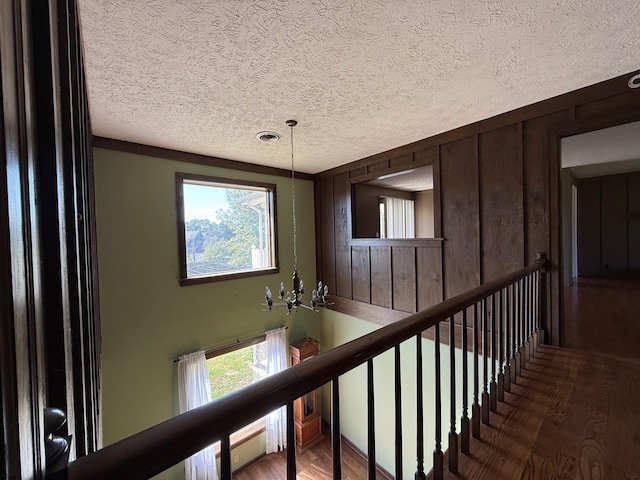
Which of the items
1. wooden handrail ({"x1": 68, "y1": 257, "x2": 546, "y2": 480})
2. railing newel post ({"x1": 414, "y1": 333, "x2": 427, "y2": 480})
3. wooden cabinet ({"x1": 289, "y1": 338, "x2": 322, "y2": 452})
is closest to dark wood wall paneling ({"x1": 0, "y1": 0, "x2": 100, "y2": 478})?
wooden handrail ({"x1": 68, "y1": 257, "x2": 546, "y2": 480})

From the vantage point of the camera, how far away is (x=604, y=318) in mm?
3254

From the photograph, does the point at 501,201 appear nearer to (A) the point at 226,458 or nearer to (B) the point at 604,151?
(B) the point at 604,151

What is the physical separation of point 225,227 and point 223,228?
0.03m

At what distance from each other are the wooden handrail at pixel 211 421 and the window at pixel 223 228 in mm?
3345

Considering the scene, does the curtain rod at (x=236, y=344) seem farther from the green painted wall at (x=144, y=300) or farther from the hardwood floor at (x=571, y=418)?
the hardwood floor at (x=571, y=418)

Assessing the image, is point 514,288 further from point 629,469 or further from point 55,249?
point 55,249

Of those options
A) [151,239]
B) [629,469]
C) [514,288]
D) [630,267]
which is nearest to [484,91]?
[514,288]

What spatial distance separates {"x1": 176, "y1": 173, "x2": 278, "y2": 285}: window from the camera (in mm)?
3658

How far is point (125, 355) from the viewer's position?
3168 millimetres

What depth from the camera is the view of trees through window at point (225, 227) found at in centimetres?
372

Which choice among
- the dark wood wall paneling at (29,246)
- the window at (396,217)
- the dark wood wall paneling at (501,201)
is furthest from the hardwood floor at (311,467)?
the dark wood wall paneling at (29,246)

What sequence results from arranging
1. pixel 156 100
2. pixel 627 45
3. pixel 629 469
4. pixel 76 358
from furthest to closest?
pixel 156 100
pixel 627 45
pixel 629 469
pixel 76 358

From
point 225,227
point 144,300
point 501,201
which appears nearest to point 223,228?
point 225,227

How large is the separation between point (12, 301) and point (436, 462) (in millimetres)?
1562
